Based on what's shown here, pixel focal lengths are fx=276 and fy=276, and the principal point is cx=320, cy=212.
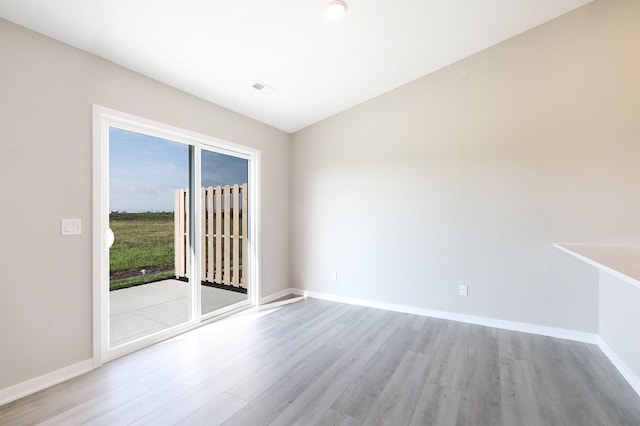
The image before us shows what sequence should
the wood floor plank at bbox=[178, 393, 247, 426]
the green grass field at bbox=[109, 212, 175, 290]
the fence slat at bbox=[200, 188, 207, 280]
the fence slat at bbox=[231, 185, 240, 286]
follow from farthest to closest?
the fence slat at bbox=[231, 185, 240, 286] → the fence slat at bbox=[200, 188, 207, 280] → the green grass field at bbox=[109, 212, 175, 290] → the wood floor plank at bbox=[178, 393, 247, 426]

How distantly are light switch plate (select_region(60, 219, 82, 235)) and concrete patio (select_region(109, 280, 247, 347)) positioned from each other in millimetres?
710

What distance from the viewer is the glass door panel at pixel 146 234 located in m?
2.67

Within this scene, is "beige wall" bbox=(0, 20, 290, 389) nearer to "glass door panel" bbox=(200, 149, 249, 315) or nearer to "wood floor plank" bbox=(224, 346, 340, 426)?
"glass door panel" bbox=(200, 149, 249, 315)

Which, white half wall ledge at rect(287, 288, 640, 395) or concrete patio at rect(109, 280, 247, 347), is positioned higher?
concrete patio at rect(109, 280, 247, 347)

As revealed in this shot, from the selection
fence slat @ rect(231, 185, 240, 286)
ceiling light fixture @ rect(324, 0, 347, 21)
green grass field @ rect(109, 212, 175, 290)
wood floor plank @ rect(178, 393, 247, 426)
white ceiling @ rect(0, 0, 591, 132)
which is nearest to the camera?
wood floor plank @ rect(178, 393, 247, 426)

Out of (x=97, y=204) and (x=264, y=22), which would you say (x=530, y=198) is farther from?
(x=97, y=204)

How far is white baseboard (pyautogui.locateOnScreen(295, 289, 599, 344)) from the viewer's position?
287 centimetres

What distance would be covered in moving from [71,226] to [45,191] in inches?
12.5

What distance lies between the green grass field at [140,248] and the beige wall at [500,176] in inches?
89.2

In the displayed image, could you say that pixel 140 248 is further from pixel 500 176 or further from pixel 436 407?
pixel 500 176

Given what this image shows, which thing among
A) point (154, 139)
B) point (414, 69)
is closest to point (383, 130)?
point (414, 69)

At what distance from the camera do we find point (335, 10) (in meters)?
2.25

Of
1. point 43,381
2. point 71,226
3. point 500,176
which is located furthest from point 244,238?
point 500,176

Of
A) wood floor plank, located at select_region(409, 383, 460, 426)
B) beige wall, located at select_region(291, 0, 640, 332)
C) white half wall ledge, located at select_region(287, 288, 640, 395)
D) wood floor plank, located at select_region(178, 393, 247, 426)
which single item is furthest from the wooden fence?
wood floor plank, located at select_region(409, 383, 460, 426)
